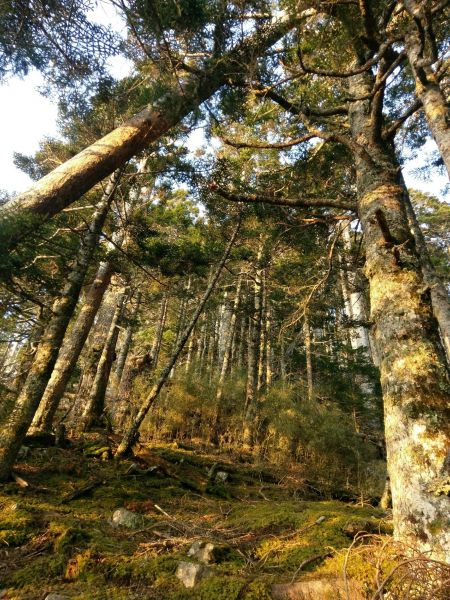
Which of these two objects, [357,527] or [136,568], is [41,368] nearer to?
[136,568]

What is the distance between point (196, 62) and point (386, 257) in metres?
5.80

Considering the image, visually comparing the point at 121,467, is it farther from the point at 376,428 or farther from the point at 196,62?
the point at 376,428

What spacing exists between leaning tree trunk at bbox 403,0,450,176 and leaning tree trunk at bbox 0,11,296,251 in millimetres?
1965

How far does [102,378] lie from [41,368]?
19.7 ft

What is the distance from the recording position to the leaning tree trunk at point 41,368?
3.96m

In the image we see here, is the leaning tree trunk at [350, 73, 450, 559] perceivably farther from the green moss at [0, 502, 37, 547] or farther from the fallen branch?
the fallen branch

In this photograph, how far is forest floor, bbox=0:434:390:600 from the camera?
1.98 meters

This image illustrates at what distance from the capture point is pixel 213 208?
891cm

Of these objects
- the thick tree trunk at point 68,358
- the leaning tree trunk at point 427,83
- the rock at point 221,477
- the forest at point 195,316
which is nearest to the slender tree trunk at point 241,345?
the forest at point 195,316

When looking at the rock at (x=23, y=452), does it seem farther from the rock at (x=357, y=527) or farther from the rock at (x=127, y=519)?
the rock at (x=357, y=527)

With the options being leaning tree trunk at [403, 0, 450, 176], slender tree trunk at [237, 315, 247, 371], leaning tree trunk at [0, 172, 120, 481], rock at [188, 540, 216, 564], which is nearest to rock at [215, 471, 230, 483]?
leaning tree trunk at [0, 172, 120, 481]

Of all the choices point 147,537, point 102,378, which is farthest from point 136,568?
point 102,378

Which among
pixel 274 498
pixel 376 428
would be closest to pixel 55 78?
pixel 274 498

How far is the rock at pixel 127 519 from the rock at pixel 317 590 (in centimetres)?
187
